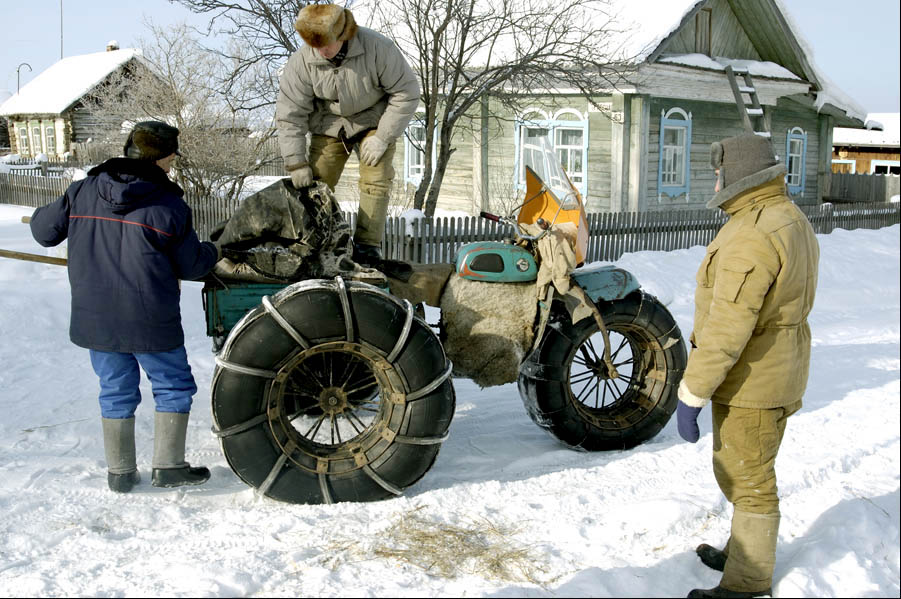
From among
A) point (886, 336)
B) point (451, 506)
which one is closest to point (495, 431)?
point (451, 506)

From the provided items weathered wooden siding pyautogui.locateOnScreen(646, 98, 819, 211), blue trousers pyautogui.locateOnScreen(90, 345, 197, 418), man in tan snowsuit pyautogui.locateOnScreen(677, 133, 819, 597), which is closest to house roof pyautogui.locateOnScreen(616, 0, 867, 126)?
weathered wooden siding pyautogui.locateOnScreen(646, 98, 819, 211)

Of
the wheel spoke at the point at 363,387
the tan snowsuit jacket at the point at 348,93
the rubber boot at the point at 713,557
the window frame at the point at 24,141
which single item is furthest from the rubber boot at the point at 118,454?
the window frame at the point at 24,141

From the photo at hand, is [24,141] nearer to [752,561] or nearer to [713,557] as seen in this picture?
[713,557]

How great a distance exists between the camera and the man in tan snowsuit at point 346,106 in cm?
426

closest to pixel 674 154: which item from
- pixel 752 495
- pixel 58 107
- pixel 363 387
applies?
pixel 363 387

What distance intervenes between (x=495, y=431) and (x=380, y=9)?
8.63 m

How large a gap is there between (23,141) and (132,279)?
41229 mm

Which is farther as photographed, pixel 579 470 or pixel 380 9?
pixel 380 9

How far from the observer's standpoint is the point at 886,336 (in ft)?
27.5

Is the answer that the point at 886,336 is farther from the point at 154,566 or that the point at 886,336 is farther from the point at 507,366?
the point at 154,566

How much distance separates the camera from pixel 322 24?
409cm

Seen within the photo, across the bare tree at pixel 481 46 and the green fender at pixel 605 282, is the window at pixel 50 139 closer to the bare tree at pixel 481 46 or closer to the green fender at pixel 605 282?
the bare tree at pixel 481 46

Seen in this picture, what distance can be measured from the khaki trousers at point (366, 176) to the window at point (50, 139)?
1435 inches

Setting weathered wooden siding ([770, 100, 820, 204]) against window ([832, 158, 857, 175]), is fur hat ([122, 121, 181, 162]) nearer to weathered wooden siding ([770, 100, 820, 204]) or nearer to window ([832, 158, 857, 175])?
weathered wooden siding ([770, 100, 820, 204])
